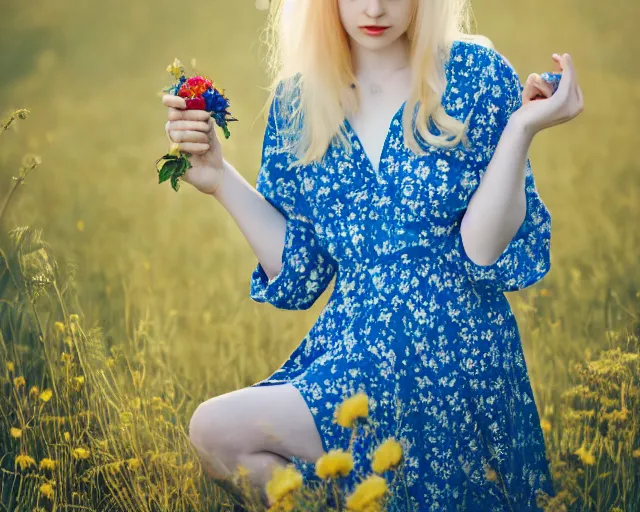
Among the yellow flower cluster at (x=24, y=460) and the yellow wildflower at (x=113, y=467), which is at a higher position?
the yellow flower cluster at (x=24, y=460)

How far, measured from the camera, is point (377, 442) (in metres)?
2.22

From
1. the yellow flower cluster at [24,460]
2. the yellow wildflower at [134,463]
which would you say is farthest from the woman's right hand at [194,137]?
the yellow flower cluster at [24,460]

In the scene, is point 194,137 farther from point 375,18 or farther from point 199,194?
point 199,194

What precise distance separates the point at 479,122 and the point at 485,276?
1.11 feet

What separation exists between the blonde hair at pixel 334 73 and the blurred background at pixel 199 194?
61 cm

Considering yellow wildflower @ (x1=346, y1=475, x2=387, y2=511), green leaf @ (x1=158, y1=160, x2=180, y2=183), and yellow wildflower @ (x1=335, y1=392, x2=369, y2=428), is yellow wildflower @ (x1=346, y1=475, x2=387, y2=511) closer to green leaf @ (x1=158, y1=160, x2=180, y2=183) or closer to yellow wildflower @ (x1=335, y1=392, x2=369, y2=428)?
yellow wildflower @ (x1=335, y1=392, x2=369, y2=428)

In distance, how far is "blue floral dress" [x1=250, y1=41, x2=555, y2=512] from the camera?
7.42ft

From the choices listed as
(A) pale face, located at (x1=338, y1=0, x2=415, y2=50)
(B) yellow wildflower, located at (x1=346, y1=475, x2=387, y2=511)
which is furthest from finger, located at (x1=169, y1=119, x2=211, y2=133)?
(B) yellow wildflower, located at (x1=346, y1=475, x2=387, y2=511)

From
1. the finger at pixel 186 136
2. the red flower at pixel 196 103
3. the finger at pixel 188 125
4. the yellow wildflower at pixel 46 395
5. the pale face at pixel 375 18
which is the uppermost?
the pale face at pixel 375 18

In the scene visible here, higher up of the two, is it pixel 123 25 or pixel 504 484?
pixel 123 25

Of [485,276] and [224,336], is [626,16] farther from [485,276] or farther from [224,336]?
Answer: [485,276]

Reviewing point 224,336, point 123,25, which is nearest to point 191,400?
point 224,336

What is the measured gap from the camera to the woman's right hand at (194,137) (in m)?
2.35

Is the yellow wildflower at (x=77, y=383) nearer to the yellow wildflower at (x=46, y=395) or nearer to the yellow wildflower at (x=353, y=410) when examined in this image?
the yellow wildflower at (x=46, y=395)
